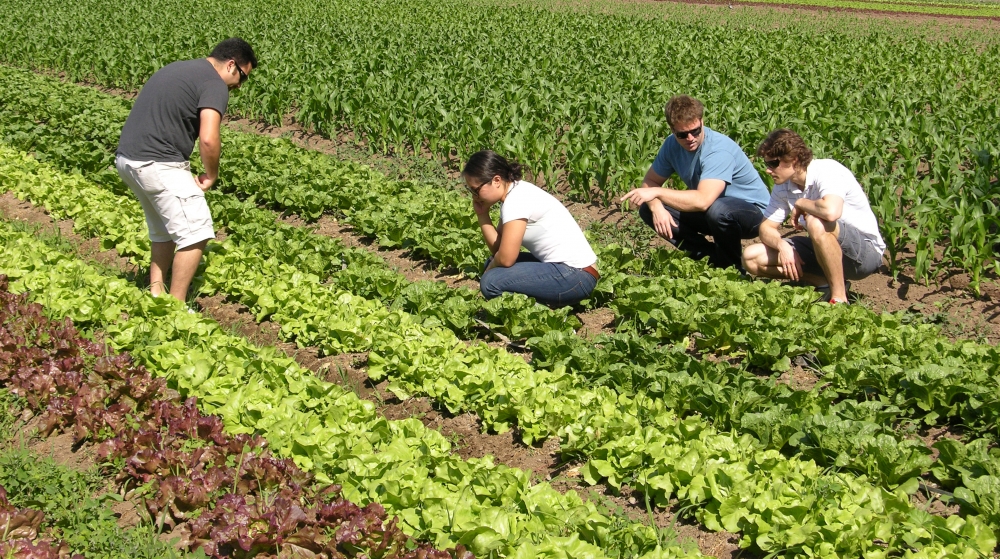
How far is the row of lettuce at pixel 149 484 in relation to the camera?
3.45 m

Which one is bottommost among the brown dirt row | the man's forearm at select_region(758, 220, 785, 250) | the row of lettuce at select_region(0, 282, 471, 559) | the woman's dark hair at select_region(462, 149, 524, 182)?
the brown dirt row

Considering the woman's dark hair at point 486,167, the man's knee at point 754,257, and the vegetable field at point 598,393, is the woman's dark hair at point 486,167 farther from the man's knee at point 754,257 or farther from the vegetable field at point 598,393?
the man's knee at point 754,257

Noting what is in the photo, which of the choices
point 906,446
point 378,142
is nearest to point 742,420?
point 906,446

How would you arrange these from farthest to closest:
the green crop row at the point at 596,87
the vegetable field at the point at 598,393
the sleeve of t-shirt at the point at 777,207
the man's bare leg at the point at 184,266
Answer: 1. the green crop row at the point at 596,87
2. the sleeve of t-shirt at the point at 777,207
3. the man's bare leg at the point at 184,266
4. the vegetable field at the point at 598,393

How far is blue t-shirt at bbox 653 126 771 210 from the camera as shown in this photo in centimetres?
650

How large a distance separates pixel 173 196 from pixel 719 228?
154 inches

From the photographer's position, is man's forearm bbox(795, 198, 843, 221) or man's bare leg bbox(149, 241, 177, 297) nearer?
man's forearm bbox(795, 198, 843, 221)

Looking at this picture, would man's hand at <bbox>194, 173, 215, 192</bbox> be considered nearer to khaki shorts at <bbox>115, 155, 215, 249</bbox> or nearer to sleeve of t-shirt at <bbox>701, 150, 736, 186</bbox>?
khaki shorts at <bbox>115, 155, 215, 249</bbox>

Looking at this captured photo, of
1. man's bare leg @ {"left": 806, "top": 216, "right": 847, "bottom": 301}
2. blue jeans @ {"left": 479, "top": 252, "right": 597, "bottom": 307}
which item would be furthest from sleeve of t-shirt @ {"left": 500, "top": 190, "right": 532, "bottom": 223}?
man's bare leg @ {"left": 806, "top": 216, "right": 847, "bottom": 301}

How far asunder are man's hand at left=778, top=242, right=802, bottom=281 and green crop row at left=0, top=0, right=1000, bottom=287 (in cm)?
122

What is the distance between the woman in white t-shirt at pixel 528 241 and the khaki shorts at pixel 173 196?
1.83 m

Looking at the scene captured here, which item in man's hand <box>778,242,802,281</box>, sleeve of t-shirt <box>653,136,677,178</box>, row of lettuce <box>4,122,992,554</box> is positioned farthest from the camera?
sleeve of t-shirt <box>653,136,677,178</box>

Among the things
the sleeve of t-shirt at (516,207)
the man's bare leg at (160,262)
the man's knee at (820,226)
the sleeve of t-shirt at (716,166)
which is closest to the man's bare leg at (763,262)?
the man's knee at (820,226)

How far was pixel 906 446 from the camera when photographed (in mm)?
3852
